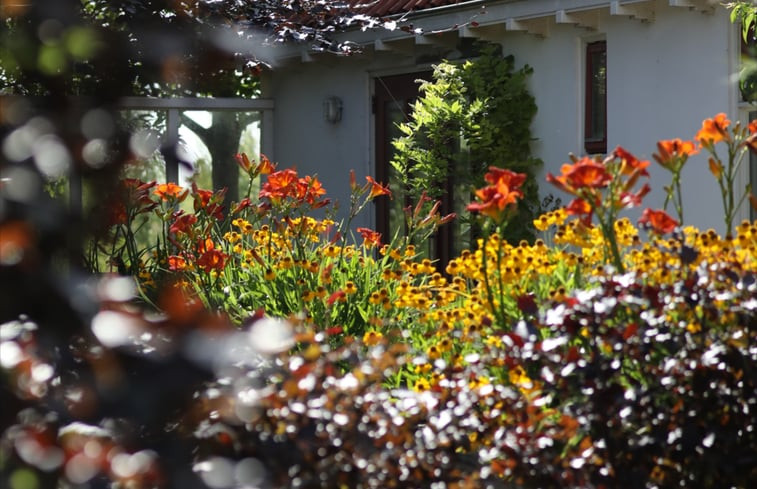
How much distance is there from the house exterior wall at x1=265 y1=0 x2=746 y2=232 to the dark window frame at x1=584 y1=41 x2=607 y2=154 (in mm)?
56

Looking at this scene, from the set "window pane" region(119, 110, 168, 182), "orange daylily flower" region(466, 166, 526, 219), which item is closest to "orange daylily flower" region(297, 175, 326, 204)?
"orange daylily flower" region(466, 166, 526, 219)

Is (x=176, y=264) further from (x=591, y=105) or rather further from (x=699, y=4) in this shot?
(x=591, y=105)

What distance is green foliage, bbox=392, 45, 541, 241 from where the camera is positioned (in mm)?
9336

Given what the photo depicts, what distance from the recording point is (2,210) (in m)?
1.47

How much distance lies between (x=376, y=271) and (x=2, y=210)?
170 inches

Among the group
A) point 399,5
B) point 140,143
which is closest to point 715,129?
point 140,143

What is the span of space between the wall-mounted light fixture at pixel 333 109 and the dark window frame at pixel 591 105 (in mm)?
3312

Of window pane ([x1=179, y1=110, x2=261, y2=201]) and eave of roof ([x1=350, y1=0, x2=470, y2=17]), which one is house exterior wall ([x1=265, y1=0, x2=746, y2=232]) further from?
window pane ([x1=179, y1=110, x2=261, y2=201])

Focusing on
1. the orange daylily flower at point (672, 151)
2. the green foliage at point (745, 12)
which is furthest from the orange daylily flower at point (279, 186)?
the green foliage at point (745, 12)

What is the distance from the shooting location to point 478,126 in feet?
30.6

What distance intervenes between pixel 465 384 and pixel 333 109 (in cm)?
860

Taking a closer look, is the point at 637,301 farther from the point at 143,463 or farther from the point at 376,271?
the point at 376,271

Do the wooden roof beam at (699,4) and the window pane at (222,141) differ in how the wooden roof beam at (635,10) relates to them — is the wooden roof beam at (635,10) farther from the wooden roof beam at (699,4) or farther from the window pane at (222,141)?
the window pane at (222,141)

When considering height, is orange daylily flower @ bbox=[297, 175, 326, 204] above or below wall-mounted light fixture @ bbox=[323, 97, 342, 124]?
below
